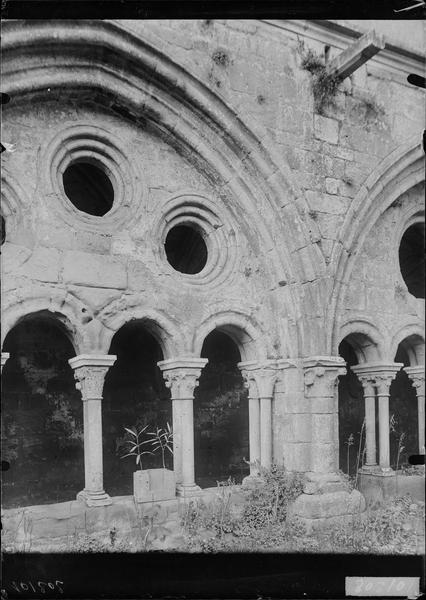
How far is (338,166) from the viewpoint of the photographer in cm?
700

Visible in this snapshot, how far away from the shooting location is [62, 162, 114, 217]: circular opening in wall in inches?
297

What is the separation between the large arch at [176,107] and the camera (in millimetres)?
5500

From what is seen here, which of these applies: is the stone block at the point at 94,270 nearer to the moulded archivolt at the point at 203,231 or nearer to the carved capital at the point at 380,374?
the moulded archivolt at the point at 203,231

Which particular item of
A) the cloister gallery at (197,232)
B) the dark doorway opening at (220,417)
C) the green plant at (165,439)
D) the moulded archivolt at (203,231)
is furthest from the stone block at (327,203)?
the green plant at (165,439)

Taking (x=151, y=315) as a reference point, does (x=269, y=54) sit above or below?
above

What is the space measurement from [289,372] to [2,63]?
14.2 feet

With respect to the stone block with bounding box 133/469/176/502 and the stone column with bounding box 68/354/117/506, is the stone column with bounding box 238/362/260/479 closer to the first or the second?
the stone block with bounding box 133/469/176/502

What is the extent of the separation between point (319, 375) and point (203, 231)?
6.89 ft

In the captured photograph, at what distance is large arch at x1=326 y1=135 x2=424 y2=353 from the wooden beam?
1226 mm

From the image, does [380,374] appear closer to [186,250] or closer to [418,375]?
[418,375]
